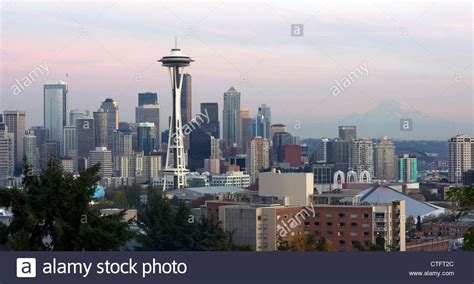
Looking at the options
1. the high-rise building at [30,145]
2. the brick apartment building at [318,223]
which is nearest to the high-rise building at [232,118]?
the high-rise building at [30,145]

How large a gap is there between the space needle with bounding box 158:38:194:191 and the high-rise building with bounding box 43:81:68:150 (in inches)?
155

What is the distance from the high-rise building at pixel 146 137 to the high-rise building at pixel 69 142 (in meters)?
4.62

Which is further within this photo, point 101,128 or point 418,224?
point 101,128

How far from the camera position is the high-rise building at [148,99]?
111ft

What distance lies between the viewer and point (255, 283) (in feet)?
13.6

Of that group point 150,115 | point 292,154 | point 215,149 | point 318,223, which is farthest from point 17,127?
point 318,223

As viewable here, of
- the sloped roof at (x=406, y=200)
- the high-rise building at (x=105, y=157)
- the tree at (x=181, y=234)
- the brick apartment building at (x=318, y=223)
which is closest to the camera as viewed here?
the tree at (x=181, y=234)

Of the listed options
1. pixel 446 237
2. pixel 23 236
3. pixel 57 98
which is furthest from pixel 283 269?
pixel 57 98

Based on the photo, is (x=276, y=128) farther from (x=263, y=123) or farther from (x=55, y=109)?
(x=55, y=109)

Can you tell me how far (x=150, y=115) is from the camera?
38031 millimetres

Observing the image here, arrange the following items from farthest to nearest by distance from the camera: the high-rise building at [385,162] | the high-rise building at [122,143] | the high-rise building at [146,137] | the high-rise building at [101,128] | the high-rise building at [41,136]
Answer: the high-rise building at [146,137]
the high-rise building at [122,143]
the high-rise building at [385,162]
the high-rise building at [101,128]
the high-rise building at [41,136]

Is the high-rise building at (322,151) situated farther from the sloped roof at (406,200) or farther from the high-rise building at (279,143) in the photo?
the sloped roof at (406,200)

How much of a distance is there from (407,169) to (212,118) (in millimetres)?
7978

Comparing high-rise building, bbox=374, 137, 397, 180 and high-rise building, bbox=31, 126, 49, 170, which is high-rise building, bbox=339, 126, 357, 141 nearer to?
high-rise building, bbox=374, 137, 397, 180
